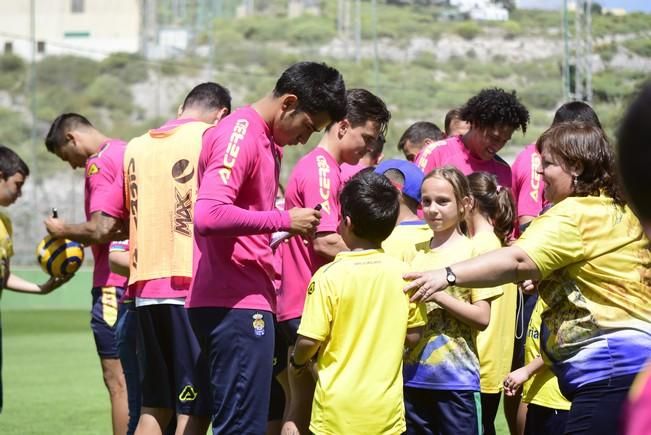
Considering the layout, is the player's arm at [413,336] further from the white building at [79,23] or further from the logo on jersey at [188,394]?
the white building at [79,23]

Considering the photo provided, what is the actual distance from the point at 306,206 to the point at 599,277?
2.18m

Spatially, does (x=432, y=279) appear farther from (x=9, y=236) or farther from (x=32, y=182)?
(x=32, y=182)

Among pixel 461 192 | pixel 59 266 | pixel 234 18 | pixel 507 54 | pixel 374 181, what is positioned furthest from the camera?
pixel 234 18

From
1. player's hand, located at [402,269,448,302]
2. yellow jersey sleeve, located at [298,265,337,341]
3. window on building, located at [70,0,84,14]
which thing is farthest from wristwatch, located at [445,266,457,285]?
window on building, located at [70,0,84,14]

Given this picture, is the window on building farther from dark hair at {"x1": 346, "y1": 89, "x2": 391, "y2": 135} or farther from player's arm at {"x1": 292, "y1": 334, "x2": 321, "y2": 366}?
player's arm at {"x1": 292, "y1": 334, "x2": 321, "y2": 366}

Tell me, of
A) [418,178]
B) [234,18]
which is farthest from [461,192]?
[234,18]

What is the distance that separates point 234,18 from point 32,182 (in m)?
14.9

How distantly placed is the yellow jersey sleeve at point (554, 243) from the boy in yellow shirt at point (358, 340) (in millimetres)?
1056

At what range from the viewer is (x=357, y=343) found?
208 inches

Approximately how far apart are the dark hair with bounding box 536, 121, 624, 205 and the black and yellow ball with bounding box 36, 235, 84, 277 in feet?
17.9

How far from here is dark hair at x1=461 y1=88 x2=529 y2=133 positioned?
7.77 m

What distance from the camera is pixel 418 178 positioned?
21.4 ft

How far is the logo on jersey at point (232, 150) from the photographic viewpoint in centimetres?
505

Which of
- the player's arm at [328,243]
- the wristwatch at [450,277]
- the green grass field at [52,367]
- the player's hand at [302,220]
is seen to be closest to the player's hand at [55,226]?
the green grass field at [52,367]
